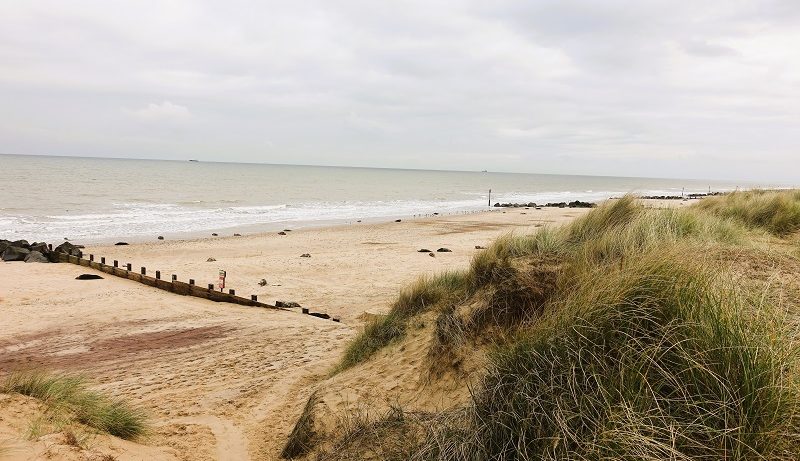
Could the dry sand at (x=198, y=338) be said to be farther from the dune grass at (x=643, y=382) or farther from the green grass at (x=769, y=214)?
the green grass at (x=769, y=214)

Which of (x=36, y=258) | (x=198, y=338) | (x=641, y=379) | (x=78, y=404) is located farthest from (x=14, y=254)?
(x=641, y=379)

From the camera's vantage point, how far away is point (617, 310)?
127 inches

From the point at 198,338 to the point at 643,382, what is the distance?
28.7 feet

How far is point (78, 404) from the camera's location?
474 centimetres

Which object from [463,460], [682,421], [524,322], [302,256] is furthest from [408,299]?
[302,256]

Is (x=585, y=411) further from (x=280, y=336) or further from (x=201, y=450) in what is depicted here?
(x=280, y=336)

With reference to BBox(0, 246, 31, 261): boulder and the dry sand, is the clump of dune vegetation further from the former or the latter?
BBox(0, 246, 31, 261): boulder

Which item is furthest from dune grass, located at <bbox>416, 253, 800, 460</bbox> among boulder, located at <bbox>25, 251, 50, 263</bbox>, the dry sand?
boulder, located at <bbox>25, 251, 50, 263</bbox>

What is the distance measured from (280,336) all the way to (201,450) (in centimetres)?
438

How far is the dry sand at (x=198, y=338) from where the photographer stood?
561 centimetres

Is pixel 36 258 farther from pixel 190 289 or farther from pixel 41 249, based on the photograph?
pixel 190 289

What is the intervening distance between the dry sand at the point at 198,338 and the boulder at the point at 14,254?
3.74 feet

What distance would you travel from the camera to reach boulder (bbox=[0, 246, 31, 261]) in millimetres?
18828

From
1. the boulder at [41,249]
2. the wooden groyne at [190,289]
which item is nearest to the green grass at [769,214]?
the wooden groyne at [190,289]
